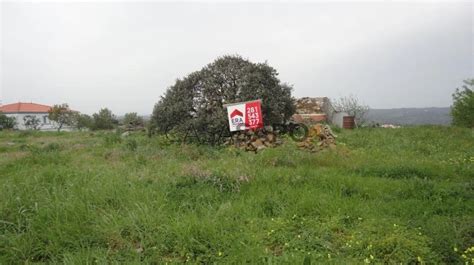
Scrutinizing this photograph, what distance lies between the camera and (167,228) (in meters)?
2.75

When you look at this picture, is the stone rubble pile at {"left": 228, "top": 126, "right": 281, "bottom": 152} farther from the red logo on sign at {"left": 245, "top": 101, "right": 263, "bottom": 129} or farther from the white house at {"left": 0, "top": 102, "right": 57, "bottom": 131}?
the white house at {"left": 0, "top": 102, "right": 57, "bottom": 131}

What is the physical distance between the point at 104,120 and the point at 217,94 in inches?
766

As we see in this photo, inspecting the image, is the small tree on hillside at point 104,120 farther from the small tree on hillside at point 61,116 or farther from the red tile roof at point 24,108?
the red tile roof at point 24,108

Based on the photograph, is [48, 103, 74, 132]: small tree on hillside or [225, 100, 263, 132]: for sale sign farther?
[48, 103, 74, 132]: small tree on hillside

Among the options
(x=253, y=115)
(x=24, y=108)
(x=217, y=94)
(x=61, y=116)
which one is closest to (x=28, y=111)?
(x=24, y=108)

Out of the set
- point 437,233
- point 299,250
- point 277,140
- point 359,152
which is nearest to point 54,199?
point 299,250

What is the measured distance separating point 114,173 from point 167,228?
84.0 inches

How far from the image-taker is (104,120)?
23766 mm

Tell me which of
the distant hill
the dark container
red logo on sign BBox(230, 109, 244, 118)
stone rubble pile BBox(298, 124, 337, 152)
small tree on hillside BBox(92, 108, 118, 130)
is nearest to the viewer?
stone rubble pile BBox(298, 124, 337, 152)

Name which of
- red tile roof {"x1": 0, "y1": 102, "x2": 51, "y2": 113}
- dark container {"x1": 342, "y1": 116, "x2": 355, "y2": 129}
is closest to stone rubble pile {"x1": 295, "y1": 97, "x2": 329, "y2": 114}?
dark container {"x1": 342, "y1": 116, "x2": 355, "y2": 129}

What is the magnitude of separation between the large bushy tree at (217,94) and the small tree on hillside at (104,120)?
58.3 ft

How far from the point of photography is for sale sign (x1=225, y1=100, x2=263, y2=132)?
22.2ft

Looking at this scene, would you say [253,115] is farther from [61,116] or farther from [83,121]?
[61,116]

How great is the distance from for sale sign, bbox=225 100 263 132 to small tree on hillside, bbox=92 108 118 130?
1943 cm
